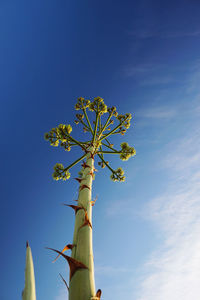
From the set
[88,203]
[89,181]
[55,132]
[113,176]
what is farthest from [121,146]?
[88,203]

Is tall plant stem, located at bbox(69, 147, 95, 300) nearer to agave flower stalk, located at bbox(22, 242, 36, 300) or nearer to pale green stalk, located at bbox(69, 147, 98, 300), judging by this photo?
pale green stalk, located at bbox(69, 147, 98, 300)

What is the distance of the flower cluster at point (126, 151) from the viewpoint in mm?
5648

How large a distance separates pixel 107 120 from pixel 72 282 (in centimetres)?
487

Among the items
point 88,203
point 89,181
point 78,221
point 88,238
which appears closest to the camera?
point 88,238

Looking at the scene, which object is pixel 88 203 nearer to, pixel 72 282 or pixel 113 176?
pixel 72 282

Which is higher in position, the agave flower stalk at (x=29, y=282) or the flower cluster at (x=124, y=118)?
the flower cluster at (x=124, y=118)

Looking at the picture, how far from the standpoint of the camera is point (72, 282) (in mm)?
1724

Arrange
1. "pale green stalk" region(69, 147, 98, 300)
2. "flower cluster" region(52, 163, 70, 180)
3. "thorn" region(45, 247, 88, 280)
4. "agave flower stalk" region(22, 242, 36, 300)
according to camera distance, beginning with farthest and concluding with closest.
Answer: "flower cluster" region(52, 163, 70, 180) < "thorn" region(45, 247, 88, 280) < "pale green stalk" region(69, 147, 98, 300) < "agave flower stalk" region(22, 242, 36, 300)

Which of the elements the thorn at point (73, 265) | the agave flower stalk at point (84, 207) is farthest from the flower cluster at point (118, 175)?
the thorn at point (73, 265)

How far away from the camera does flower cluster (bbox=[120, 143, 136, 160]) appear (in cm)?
565

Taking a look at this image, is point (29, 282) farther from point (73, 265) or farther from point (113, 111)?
point (113, 111)

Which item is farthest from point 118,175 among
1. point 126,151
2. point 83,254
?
point 83,254

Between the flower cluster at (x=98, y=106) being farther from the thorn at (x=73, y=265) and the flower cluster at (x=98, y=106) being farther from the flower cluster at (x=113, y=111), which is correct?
the thorn at (x=73, y=265)

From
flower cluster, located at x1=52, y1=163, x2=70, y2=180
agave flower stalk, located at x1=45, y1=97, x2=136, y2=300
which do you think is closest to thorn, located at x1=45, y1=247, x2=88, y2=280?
agave flower stalk, located at x1=45, y1=97, x2=136, y2=300
